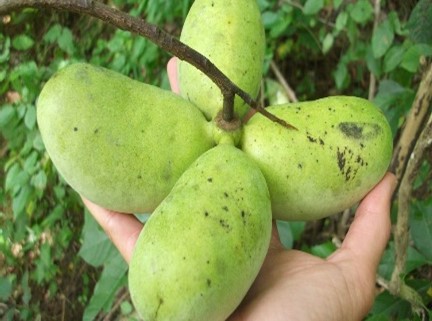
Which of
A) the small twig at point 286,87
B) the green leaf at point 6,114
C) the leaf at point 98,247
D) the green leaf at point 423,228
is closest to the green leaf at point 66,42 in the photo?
the green leaf at point 6,114

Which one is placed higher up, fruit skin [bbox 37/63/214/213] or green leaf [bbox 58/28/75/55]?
fruit skin [bbox 37/63/214/213]

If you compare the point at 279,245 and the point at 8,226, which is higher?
the point at 279,245

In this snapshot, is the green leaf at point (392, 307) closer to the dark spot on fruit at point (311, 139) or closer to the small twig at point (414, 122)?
the small twig at point (414, 122)

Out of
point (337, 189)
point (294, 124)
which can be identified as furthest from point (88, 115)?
point (337, 189)

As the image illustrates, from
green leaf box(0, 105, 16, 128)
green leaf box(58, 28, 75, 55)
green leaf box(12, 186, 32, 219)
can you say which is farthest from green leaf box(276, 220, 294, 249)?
green leaf box(58, 28, 75, 55)

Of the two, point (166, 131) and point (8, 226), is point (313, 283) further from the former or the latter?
point (8, 226)

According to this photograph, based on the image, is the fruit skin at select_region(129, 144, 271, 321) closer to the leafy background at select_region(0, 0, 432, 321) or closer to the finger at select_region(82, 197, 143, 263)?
the finger at select_region(82, 197, 143, 263)
